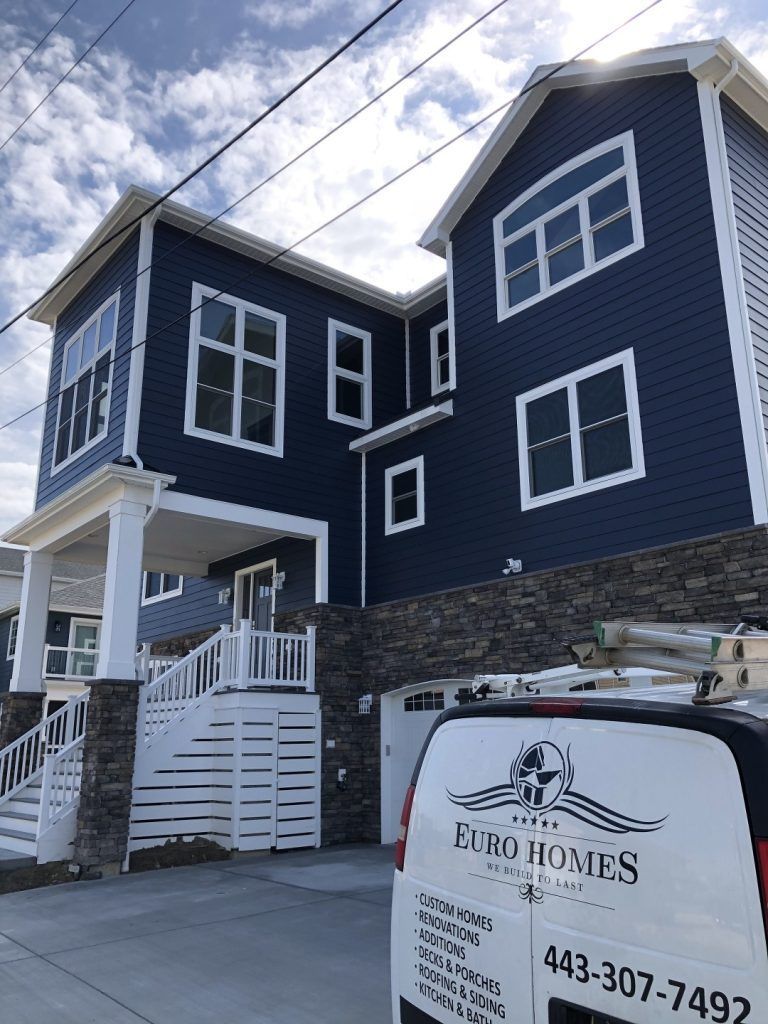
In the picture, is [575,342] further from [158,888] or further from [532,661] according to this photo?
[158,888]

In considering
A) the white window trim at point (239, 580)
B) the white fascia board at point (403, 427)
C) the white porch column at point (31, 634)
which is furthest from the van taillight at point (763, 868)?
the white window trim at point (239, 580)

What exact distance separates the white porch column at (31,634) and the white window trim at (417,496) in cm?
556

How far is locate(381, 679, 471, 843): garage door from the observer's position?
12000mm

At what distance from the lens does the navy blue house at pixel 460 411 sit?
360 inches

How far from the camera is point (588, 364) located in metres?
10.3

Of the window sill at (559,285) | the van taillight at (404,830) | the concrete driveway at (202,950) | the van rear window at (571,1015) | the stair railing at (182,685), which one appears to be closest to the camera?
the van rear window at (571,1015)

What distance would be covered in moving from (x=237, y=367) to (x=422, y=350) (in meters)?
3.74

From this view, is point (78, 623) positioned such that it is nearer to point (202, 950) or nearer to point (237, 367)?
point (237, 367)

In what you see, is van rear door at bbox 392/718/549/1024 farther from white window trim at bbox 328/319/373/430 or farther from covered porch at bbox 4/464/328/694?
white window trim at bbox 328/319/373/430

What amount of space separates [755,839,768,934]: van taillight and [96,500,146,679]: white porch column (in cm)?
931

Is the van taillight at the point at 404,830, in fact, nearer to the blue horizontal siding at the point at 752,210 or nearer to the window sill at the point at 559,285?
the blue horizontal siding at the point at 752,210

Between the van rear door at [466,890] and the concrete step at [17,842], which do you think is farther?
the concrete step at [17,842]

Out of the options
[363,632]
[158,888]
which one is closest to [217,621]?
[363,632]

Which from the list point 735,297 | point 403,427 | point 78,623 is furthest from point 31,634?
point 78,623
